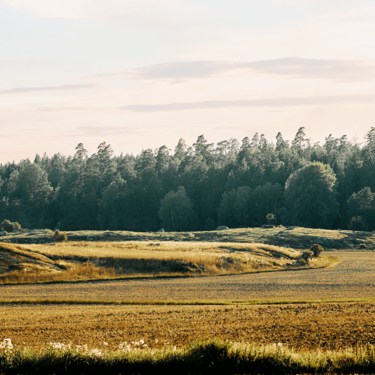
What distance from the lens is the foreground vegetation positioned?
29.8ft

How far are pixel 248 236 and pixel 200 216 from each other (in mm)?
51889

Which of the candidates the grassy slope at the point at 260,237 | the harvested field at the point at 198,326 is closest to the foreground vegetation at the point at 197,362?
the harvested field at the point at 198,326

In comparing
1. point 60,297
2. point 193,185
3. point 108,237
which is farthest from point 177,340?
point 193,185

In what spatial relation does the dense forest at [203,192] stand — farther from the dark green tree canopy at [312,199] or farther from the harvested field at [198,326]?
the harvested field at [198,326]

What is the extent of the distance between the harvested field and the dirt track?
17.7 ft

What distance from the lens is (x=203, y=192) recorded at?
408 feet

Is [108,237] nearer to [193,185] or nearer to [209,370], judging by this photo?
[193,185]

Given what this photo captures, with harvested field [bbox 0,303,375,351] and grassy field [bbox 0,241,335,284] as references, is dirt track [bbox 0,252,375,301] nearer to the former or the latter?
grassy field [bbox 0,241,335,284]

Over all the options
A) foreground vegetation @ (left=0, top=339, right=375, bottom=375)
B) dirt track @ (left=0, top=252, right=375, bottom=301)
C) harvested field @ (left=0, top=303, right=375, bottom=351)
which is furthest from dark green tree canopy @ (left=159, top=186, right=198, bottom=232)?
foreground vegetation @ (left=0, top=339, right=375, bottom=375)

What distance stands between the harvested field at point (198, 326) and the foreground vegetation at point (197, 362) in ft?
7.39

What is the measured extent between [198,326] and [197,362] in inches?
251

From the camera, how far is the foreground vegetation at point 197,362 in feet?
29.8

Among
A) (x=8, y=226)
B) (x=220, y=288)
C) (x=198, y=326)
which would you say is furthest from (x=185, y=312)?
(x=8, y=226)

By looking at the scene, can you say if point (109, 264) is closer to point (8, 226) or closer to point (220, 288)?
point (220, 288)
